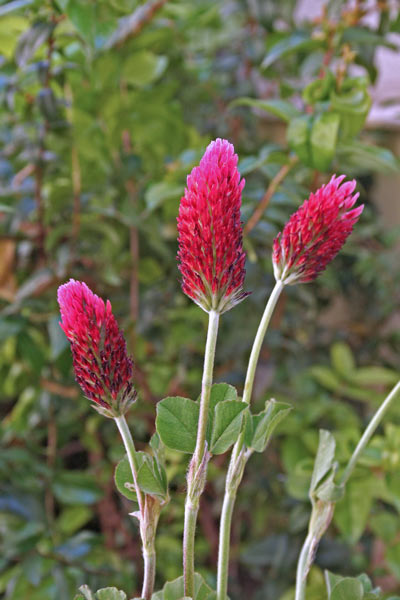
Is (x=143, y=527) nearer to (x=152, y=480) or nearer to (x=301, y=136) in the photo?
(x=152, y=480)

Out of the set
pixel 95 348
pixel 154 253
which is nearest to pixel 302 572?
pixel 95 348

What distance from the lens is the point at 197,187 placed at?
24 centimetres

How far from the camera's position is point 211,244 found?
0.25 metres

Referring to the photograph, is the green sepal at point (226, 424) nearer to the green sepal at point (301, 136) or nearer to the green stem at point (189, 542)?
the green stem at point (189, 542)

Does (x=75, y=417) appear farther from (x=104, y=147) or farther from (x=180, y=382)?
(x=104, y=147)

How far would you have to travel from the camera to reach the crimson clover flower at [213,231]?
24cm

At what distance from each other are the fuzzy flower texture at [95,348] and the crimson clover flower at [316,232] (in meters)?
0.08

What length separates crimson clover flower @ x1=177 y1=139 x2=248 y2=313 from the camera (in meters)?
0.24

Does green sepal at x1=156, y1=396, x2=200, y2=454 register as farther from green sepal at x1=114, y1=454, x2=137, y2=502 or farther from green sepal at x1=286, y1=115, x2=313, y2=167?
green sepal at x1=286, y1=115, x2=313, y2=167

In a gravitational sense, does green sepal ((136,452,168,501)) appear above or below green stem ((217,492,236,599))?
above

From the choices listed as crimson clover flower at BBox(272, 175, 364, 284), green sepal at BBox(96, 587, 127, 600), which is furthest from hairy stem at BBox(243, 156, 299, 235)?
green sepal at BBox(96, 587, 127, 600)

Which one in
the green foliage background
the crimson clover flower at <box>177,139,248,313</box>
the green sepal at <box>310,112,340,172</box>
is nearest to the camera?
the crimson clover flower at <box>177,139,248,313</box>

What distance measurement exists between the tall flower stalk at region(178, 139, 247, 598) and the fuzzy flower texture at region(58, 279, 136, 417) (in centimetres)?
4

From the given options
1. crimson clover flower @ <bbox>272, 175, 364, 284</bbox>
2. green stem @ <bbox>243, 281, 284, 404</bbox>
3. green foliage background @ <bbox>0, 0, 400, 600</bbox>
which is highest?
crimson clover flower @ <bbox>272, 175, 364, 284</bbox>
